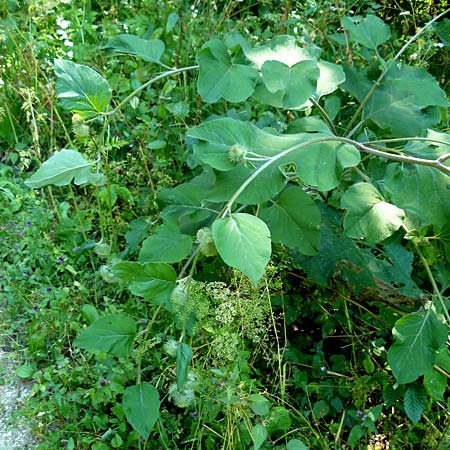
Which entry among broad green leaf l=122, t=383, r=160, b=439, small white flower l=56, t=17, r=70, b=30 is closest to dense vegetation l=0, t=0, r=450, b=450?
broad green leaf l=122, t=383, r=160, b=439

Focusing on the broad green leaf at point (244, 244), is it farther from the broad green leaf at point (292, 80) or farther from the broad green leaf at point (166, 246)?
the broad green leaf at point (292, 80)

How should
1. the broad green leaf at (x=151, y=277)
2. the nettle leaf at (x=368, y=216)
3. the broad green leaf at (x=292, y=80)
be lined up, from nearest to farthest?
the broad green leaf at (x=151, y=277) → the nettle leaf at (x=368, y=216) → the broad green leaf at (x=292, y=80)

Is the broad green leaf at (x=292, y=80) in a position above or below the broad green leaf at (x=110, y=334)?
above

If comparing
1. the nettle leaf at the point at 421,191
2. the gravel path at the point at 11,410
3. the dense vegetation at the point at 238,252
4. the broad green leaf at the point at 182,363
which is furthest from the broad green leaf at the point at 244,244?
the gravel path at the point at 11,410

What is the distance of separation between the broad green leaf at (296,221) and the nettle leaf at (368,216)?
0.51 ft

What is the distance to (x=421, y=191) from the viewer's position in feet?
5.55

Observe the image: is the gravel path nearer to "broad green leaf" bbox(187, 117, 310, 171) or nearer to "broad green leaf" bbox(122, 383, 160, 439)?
"broad green leaf" bbox(122, 383, 160, 439)

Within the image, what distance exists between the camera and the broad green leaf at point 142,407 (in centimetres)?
147

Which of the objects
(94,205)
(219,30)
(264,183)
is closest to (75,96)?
(264,183)

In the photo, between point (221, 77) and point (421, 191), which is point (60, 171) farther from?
point (421, 191)

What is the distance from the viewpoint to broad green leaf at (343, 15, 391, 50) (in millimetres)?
2137

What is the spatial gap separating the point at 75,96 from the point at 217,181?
1.42 feet

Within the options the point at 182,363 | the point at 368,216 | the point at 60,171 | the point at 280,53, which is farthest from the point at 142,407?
the point at 280,53

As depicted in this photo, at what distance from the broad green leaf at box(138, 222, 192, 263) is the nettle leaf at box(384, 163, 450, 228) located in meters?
0.54
